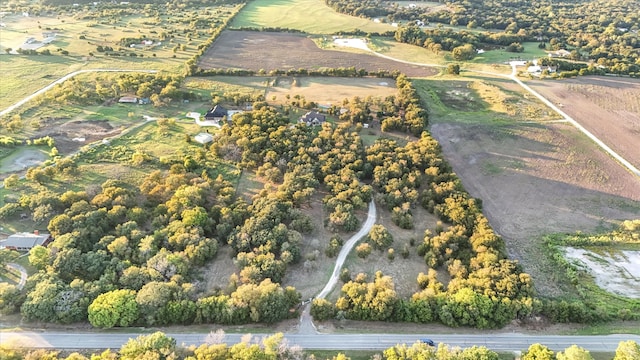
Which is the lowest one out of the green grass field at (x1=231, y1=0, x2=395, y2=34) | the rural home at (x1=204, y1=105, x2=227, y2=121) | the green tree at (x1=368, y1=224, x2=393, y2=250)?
the green tree at (x1=368, y1=224, x2=393, y2=250)

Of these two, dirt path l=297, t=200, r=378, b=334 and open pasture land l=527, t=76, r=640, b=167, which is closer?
dirt path l=297, t=200, r=378, b=334

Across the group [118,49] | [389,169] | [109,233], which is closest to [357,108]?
[389,169]

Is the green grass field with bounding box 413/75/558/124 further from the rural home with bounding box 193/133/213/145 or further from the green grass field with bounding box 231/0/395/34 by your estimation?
the green grass field with bounding box 231/0/395/34

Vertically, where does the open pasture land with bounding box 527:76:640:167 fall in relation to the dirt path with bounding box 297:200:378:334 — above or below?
above

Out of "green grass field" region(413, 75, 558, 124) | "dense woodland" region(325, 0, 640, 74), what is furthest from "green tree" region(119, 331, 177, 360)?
"dense woodland" region(325, 0, 640, 74)

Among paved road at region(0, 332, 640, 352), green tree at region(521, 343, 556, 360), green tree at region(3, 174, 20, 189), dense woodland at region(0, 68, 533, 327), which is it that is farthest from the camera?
green tree at region(3, 174, 20, 189)

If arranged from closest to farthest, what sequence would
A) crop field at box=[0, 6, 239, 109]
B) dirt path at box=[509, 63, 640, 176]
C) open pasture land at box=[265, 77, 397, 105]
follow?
dirt path at box=[509, 63, 640, 176] < open pasture land at box=[265, 77, 397, 105] < crop field at box=[0, 6, 239, 109]

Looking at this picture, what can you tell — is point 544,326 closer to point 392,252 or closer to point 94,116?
point 392,252
